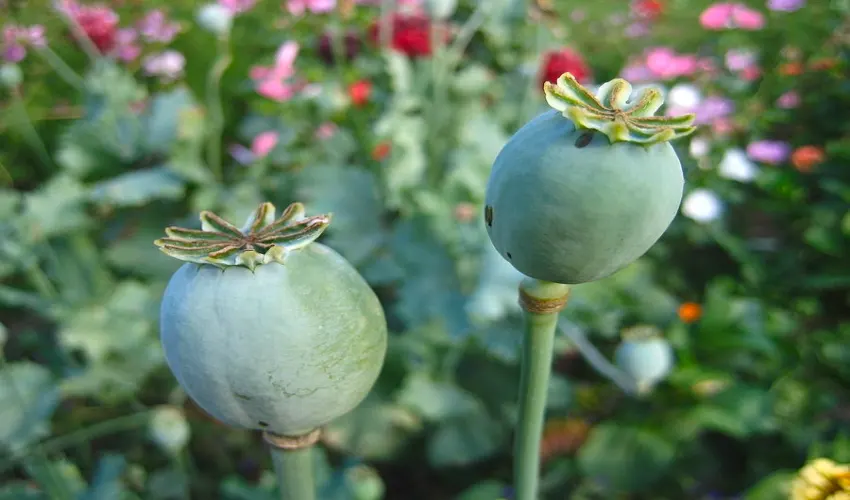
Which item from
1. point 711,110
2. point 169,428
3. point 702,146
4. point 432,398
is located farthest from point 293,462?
point 711,110

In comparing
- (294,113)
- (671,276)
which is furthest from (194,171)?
(671,276)

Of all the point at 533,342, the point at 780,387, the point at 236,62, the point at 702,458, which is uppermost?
the point at 533,342

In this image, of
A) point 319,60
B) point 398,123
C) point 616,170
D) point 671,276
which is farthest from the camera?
point 319,60

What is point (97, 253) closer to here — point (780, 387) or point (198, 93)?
point (198, 93)

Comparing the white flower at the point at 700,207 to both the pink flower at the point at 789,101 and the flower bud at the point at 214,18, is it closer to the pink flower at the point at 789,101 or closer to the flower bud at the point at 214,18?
the pink flower at the point at 789,101

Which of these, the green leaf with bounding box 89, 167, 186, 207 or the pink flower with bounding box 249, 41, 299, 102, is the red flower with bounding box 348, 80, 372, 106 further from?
the green leaf with bounding box 89, 167, 186, 207

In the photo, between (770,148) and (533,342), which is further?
(770,148)
